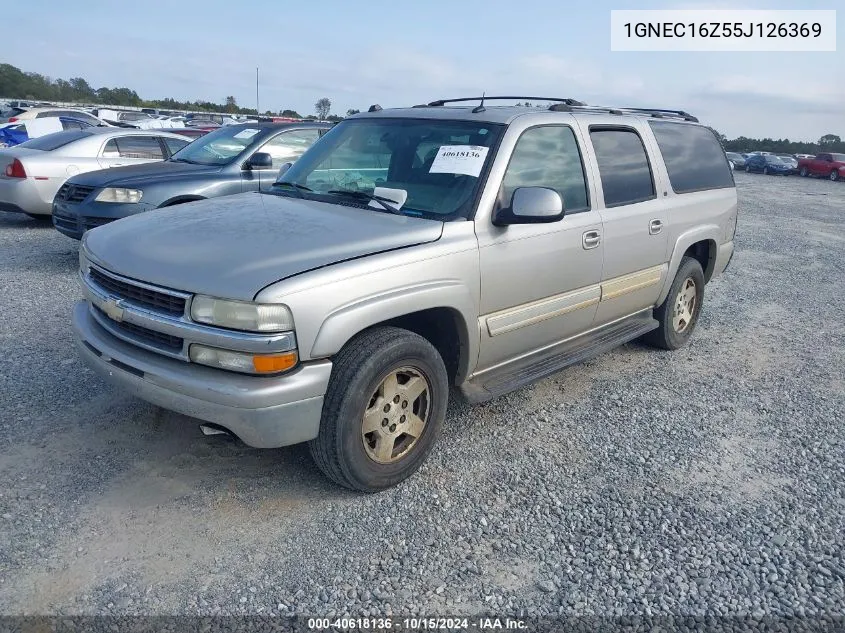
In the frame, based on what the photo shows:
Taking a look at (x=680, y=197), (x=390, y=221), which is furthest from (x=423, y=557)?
(x=680, y=197)

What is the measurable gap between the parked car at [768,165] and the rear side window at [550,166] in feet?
130

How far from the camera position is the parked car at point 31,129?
1653 centimetres

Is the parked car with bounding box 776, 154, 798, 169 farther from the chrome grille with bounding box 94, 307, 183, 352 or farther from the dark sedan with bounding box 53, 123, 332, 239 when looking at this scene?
the chrome grille with bounding box 94, 307, 183, 352

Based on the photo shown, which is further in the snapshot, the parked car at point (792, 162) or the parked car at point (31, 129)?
the parked car at point (792, 162)

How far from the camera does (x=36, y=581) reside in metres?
2.64

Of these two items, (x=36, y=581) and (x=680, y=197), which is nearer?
(x=36, y=581)

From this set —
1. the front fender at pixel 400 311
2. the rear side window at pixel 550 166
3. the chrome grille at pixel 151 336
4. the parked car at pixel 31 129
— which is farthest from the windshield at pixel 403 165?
the parked car at pixel 31 129

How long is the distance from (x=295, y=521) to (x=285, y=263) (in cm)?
119

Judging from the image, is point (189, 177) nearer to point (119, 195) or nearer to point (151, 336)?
point (119, 195)

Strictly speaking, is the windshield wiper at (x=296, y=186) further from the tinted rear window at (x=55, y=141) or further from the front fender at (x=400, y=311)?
the tinted rear window at (x=55, y=141)

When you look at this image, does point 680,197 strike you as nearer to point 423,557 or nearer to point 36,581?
point 423,557

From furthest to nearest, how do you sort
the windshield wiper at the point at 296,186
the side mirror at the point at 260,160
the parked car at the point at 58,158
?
1. the parked car at the point at 58,158
2. the side mirror at the point at 260,160
3. the windshield wiper at the point at 296,186

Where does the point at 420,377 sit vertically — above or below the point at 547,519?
above

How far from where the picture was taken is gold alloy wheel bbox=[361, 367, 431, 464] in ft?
10.7
